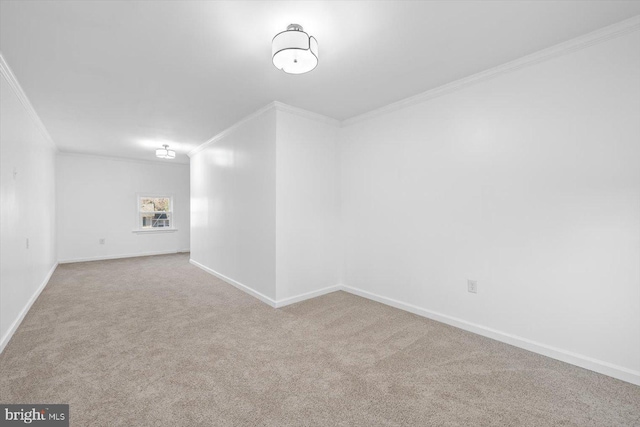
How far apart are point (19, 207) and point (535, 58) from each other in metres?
5.29

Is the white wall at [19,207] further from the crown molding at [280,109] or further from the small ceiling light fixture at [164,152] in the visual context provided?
the crown molding at [280,109]

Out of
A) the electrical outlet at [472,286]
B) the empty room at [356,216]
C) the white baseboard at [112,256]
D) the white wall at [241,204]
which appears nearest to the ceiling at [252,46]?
the empty room at [356,216]

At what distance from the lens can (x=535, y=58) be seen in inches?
96.0

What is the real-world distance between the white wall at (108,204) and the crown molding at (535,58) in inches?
259

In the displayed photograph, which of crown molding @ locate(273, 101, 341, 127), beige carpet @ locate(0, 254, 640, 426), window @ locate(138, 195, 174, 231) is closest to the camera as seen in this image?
beige carpet @ locate(0, 254, 640, 426)

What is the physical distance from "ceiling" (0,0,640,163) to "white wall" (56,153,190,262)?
344 centimetres

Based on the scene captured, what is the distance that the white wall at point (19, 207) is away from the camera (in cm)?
259

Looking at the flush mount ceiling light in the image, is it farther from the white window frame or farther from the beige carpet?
the white window frame

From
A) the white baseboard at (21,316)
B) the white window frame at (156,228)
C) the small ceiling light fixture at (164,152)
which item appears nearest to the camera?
the white baseboard at (21,316)

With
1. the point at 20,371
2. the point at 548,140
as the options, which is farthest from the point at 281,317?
the point at 548,140

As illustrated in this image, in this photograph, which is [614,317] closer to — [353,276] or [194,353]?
[353,276]

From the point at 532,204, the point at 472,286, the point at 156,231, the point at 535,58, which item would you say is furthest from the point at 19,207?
the point at 535,58

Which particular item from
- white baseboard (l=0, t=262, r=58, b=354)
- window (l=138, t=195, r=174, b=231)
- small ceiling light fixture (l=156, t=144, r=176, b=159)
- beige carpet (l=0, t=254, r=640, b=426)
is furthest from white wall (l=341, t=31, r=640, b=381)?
window (l=138, t=195, r=174, b=231)

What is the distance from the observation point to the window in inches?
294
